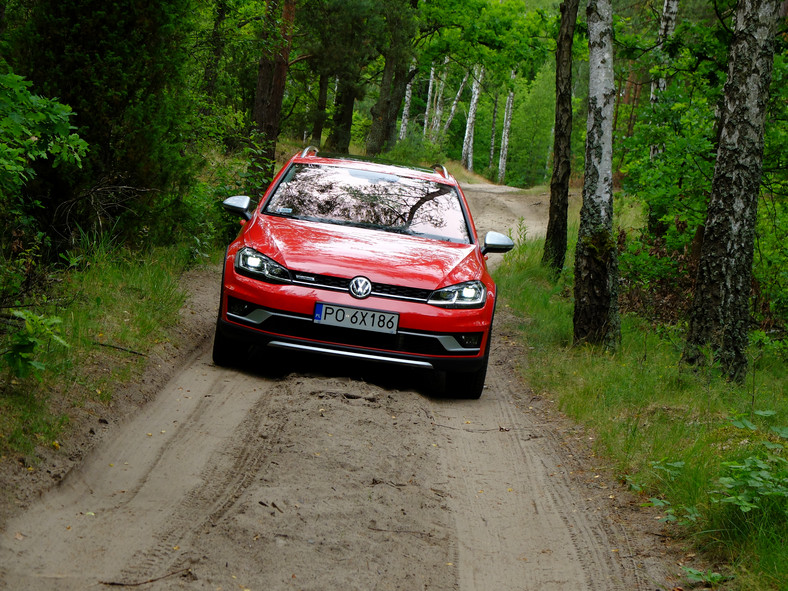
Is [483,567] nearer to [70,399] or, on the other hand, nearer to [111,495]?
[111,495]

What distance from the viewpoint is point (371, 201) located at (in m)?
7.07

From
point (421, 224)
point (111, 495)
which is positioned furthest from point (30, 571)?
point (421, 224)

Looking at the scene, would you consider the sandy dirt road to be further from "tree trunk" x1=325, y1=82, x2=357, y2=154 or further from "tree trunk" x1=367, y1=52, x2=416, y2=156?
Result: "tree trunk" x1=325, y1=82, x2=357, y2=154

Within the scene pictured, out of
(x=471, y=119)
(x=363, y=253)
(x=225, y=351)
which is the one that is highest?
(x=471, y=119)

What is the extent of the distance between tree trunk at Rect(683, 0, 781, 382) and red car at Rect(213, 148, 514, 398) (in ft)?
7.63

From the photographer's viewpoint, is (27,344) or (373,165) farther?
(373,165)

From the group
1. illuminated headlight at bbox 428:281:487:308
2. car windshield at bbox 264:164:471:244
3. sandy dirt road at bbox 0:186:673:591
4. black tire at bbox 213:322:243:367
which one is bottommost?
sandy dirt road at bbox 0:186:673:591

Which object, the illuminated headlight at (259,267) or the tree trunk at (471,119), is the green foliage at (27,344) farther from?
the tree trunk at (471,119)

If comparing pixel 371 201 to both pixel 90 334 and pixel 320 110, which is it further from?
pixel 320 110

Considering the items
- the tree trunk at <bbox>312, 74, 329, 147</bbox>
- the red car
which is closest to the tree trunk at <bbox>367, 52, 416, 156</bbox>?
the tree trunk at <bbox>312, 74, 329, 147</bbox>

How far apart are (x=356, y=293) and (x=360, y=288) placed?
47mm

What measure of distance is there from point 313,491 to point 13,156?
2.68m

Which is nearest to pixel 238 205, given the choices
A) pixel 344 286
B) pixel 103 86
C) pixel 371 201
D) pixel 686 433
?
pixel 371 201

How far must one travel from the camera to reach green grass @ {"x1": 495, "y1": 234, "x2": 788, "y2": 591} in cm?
390
